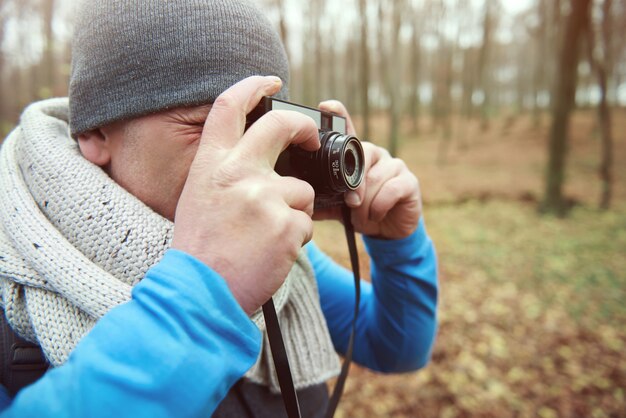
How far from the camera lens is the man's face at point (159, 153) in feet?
3.52

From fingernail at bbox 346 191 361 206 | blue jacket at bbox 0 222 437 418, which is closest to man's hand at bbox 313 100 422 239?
fingernail at bbox 346 191 361 206

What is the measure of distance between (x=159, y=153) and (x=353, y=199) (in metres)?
0.62

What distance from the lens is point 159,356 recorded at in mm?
646

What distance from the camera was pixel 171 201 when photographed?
1.10 metres

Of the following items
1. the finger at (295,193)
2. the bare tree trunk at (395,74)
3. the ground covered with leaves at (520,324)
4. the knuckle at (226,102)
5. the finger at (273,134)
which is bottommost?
the ground covered with leaves at (520,324)

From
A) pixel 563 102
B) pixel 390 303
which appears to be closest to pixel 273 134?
pixel 390 303

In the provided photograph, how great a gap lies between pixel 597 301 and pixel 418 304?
5.02m

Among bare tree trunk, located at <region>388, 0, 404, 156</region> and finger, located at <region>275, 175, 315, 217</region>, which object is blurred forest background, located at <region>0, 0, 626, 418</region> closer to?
bare tree trunk, located at <region>388, 0, 404, 156</region>

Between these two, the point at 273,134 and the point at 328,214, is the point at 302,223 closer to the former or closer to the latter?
the point at 273,134

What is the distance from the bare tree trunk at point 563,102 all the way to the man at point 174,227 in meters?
8.65

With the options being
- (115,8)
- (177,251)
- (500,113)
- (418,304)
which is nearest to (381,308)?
(418,304)

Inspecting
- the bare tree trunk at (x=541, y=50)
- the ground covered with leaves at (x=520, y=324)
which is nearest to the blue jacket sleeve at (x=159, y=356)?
the ground covered with leaves at (x=520, y=324)

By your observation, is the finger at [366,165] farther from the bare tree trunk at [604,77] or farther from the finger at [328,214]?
the bare tree trunk at [604,77]

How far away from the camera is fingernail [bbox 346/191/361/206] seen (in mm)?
1273
